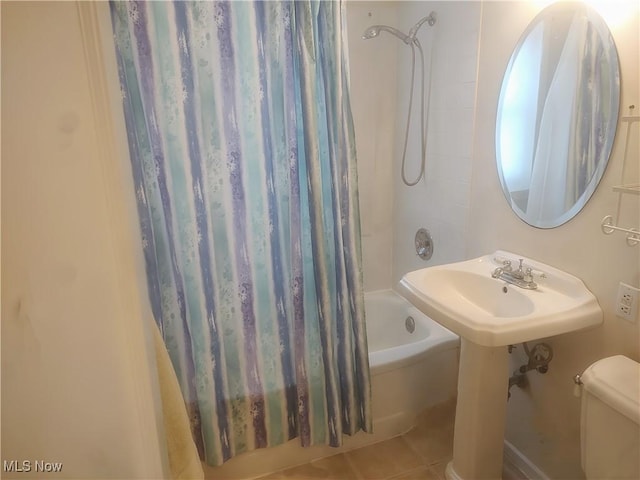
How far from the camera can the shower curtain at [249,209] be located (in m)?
1.27

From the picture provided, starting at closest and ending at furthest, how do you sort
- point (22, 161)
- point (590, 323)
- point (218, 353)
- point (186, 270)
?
1. point (22, 161)
2. point (590, 323)
3. point (186, 270)
4. point (218, 353)

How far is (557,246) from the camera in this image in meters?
1.46

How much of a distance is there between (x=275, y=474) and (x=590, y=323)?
1353 millimetres

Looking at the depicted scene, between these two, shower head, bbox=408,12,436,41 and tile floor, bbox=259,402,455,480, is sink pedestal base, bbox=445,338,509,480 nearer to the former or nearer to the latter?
tile floor, bbox=259,402,455,480

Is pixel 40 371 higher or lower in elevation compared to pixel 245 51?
lower

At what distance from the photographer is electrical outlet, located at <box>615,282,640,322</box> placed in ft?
3.97

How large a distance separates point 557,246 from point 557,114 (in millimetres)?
458

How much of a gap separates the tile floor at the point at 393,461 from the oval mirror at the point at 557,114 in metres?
1.08

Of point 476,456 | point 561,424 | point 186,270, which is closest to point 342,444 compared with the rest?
point 476,456

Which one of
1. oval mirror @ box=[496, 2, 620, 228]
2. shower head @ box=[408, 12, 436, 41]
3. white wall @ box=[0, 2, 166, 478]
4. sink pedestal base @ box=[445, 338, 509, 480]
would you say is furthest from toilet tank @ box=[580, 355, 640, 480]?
shower head @ box=[408, 12, 436, 41]

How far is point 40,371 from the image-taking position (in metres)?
0.42

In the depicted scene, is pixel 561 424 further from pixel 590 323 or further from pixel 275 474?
pixel 275 474

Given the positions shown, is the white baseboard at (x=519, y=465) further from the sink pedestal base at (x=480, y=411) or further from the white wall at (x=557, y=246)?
the sink pedestal base at (x=480, y=411)

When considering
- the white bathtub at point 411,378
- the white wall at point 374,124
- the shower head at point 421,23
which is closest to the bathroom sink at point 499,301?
the white bathtub at point 411,378
